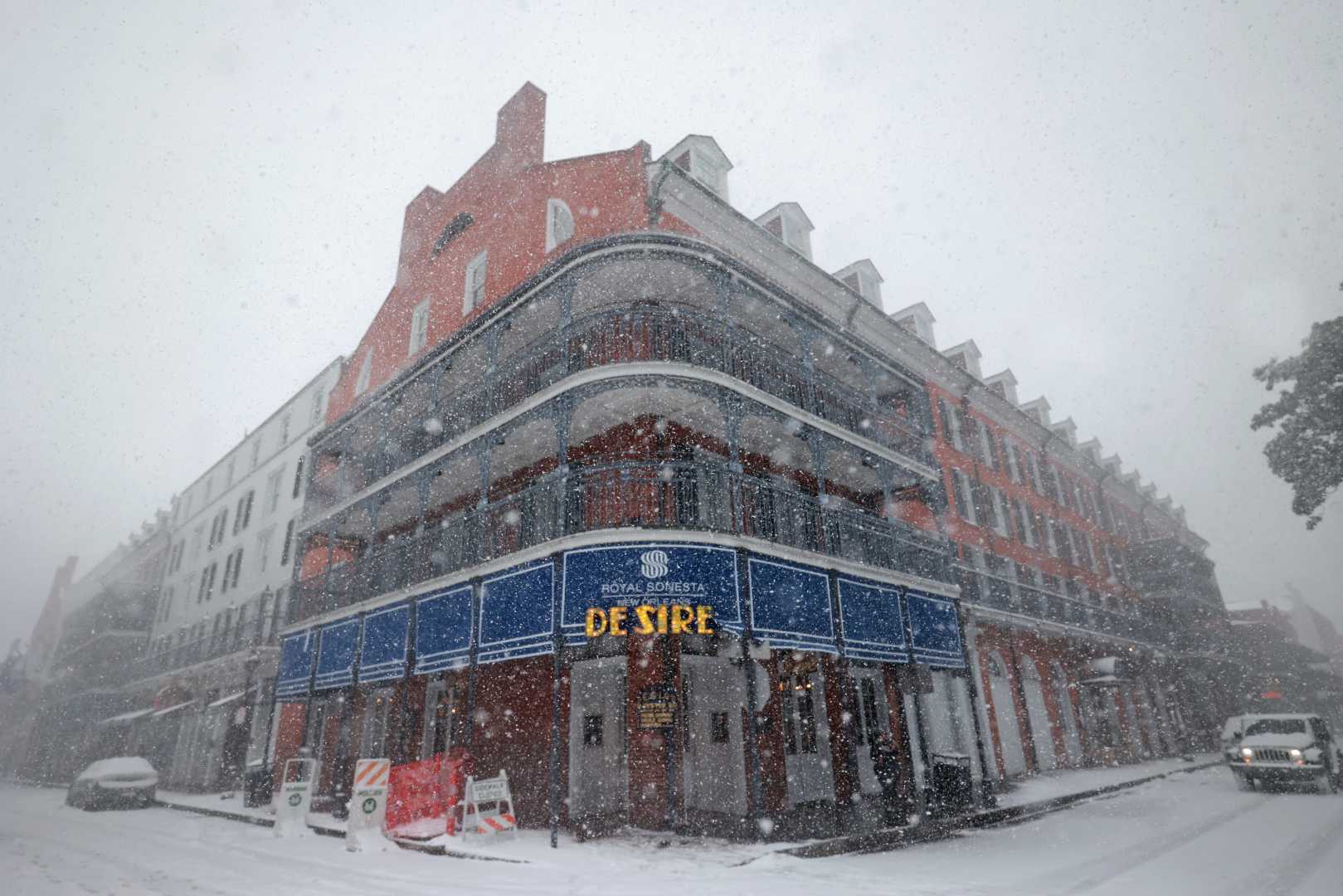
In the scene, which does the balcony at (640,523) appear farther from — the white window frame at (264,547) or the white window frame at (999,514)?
the white window frame at (264,547)

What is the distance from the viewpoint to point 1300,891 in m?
6.70

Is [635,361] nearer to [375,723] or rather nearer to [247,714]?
[375,723]

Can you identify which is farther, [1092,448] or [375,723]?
[1092,448]

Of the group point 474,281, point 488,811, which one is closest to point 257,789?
point 488,811

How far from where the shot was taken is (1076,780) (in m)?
18.2

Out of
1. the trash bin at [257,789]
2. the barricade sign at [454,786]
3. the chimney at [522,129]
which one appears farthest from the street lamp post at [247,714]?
the chimney at [522,129]

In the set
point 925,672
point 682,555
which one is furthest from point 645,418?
point 925,672

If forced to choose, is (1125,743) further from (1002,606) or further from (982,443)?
(982,443)

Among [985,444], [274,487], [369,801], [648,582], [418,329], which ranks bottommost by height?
[369,801]

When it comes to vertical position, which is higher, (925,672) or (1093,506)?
(1093,506)

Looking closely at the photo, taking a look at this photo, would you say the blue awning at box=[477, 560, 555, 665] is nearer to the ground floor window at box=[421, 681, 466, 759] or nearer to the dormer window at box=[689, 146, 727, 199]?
the ground floor window at box=[421, 681, 466, 759]

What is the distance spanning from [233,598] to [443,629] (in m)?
18.8

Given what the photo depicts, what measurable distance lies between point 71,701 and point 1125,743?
5177 centimetres

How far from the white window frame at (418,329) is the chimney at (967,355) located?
18.5 m
